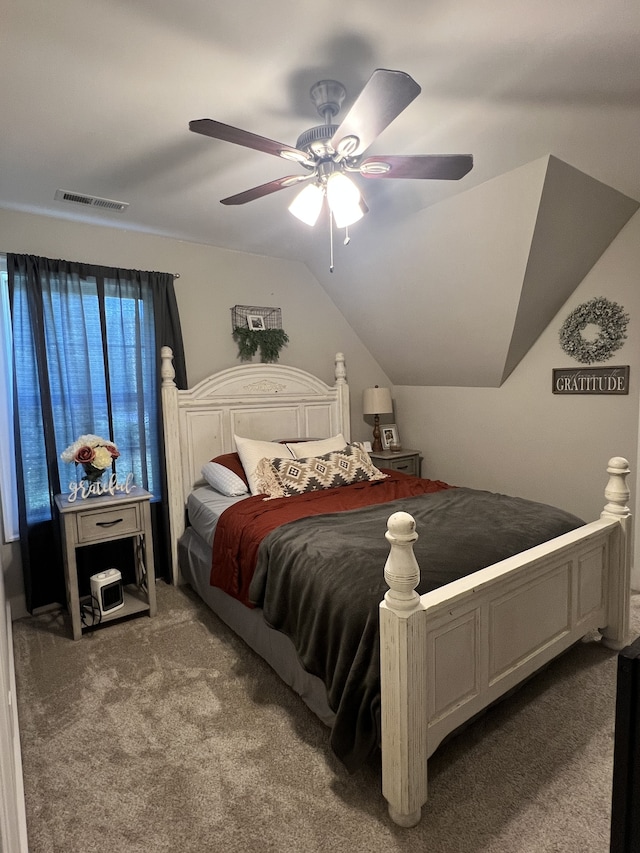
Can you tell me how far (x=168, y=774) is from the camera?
68.7 inches

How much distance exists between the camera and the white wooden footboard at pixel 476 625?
1483 millimetres

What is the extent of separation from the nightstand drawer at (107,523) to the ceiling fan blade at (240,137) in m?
2.09

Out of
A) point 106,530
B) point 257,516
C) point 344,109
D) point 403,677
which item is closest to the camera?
point 403,677

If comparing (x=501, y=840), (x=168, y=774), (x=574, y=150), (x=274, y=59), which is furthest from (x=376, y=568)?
(x=574, y=150)

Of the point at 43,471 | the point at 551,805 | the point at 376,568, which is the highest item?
the point at 43,471

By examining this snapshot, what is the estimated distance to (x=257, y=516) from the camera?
103 inches

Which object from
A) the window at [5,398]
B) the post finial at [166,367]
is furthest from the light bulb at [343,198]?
the window at [5,398]

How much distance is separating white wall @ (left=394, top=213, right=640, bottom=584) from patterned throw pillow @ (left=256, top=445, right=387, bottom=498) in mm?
1124

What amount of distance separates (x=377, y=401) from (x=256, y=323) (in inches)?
51.3

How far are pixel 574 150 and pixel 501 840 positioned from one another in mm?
2861

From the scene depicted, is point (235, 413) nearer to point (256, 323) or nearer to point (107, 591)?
point (256, 323)

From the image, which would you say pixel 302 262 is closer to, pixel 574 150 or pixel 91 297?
pixel 91 297

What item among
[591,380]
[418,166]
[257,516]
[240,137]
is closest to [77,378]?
[257,516]

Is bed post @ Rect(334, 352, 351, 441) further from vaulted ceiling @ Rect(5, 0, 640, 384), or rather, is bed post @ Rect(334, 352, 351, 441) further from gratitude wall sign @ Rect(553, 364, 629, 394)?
gratitude wall sign @ Rect(553, 364, 629, 394)
